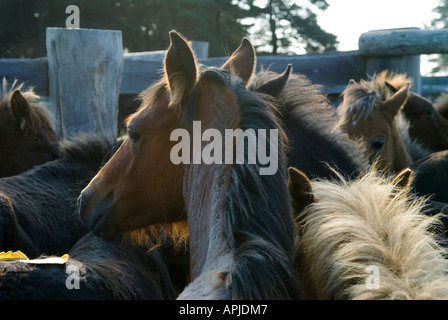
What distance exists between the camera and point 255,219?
201cm

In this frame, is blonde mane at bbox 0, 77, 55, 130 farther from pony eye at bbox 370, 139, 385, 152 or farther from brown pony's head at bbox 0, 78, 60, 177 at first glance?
pony eye at bbox 370, 139, 385, 152

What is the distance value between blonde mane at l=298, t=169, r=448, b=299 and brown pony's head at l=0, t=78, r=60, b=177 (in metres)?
4.01

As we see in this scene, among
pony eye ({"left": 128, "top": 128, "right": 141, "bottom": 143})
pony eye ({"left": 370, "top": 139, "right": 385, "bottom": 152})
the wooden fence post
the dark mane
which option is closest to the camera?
the dark mane

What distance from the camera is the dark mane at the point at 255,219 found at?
1.72 metres

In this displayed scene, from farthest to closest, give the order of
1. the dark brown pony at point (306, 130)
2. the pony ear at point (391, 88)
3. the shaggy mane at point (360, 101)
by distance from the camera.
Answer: the pony ear at point (391, 88) → the shaggy mane at point (360, 101) → the dark brown pony at point (306, 130)

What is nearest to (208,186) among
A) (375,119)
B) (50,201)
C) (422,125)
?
(50,201)

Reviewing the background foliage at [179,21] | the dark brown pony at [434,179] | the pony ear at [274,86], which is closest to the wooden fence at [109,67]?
the pony ear at [274,86]

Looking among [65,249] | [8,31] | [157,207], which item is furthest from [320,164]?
[8,31]

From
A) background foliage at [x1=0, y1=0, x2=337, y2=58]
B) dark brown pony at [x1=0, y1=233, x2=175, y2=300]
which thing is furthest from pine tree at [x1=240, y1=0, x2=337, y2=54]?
dark brown pony at [x1=0, y1=233, x2=175, y2=300]

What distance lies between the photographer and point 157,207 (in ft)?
9.09

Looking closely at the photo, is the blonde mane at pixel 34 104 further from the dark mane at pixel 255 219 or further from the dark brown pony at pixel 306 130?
the dark mane at pixel 255 219

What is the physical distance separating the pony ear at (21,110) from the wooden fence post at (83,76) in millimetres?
300

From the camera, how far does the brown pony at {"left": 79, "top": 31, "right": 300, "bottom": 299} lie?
1799 millimetres

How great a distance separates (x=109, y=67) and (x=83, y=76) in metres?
0.27
